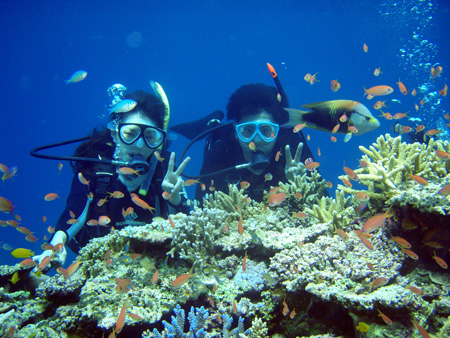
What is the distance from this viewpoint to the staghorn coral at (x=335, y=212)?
296cm

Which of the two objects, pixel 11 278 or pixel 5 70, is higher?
pixel 5 70

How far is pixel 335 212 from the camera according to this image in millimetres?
2881

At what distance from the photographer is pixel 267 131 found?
5297 mm

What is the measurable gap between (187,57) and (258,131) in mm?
91483

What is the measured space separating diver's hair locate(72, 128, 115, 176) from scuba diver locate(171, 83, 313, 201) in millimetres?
2376

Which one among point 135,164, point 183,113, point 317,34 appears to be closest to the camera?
point 135,164

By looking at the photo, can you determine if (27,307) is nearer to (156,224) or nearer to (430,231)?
(156,224)

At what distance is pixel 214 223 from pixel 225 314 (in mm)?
1255

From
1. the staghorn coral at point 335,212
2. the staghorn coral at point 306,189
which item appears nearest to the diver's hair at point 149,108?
the staghorn coral at point 306,189

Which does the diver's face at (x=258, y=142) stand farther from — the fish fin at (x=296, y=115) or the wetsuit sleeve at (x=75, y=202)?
the wetsuit sleeve at (x=75, y=202)

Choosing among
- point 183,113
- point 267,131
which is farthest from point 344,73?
point 267,131

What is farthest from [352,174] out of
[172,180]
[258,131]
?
[172,180]

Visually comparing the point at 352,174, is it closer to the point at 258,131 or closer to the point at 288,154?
the point at 288,154

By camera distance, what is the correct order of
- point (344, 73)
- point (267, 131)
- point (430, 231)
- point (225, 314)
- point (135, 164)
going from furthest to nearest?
point (344, 73) < point (267, 131) < point (135, 164) < point (430, 231) < point (225, 314)
